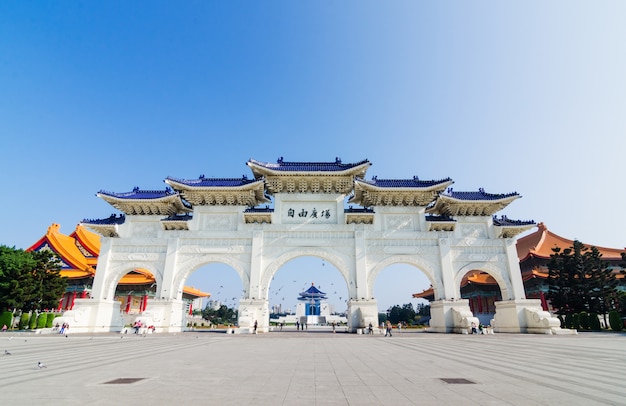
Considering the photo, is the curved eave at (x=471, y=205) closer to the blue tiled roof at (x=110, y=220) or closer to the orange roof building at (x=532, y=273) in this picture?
the orange roof building at (x=532, y=273)

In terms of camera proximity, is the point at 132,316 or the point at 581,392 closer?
the point at 581,392

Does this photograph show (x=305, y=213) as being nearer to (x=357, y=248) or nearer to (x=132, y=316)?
(x=357, y=248)

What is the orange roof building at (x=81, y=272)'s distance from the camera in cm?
3105

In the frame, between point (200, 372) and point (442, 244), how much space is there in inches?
776

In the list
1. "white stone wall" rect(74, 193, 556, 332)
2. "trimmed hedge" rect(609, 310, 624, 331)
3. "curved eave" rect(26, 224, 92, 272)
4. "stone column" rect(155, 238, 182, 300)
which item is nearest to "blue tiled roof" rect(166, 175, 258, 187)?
"white stone wall" rect(74, 193, 556, 332)

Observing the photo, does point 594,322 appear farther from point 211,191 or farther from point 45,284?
point 45,284

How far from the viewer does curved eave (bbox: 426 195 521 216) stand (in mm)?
23047

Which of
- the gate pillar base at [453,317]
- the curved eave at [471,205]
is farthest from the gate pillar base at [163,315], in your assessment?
the curved eave at [471,205]

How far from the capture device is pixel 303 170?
2266 cm

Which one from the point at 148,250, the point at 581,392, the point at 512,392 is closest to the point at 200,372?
the point at 512,392

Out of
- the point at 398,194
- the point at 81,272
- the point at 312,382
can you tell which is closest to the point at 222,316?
the point at 81,272

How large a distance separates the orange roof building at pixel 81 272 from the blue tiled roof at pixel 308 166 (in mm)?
18616

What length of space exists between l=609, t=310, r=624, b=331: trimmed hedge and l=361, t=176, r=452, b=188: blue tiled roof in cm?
1462

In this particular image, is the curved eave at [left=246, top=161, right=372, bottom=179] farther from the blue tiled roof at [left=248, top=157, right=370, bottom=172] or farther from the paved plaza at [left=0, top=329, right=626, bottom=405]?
the paved plaza at [left=0, top=329, right=626, bottom=405]
